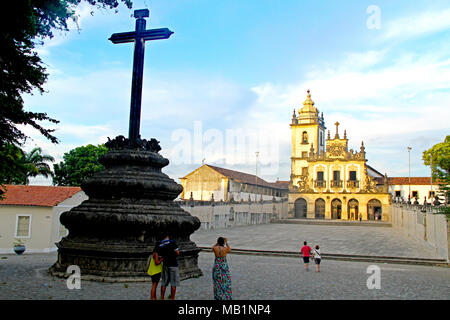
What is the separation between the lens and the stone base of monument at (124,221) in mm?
7398

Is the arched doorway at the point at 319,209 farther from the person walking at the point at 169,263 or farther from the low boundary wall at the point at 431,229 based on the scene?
the person walking at the point at 169,263

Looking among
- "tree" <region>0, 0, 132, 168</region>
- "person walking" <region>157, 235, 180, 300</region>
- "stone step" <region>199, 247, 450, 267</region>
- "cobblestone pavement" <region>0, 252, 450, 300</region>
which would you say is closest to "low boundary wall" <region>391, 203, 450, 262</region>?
"stone step" <region>199, 247, 450, 267</region>

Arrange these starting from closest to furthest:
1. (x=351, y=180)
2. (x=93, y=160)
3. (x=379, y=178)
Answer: (x=93, y=160), (x=351, y=180), (x=379, y=178)

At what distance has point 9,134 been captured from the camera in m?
6.62

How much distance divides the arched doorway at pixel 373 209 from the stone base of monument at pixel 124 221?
1768 inches

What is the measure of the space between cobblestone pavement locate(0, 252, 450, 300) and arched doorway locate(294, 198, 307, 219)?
4121cm

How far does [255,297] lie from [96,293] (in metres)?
2.69

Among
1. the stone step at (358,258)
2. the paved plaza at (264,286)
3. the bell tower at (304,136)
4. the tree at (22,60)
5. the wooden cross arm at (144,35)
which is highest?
the bell tower at (304,136)

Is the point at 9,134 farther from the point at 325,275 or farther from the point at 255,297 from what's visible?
the point at 325,275

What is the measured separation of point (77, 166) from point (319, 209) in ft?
104

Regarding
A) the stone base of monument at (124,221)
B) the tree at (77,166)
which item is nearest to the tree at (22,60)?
the stone base of monument at (124,221)

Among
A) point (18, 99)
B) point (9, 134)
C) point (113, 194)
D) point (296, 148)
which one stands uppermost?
point (296, 148)

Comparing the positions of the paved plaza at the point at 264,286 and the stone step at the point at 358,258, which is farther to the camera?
the stone step at the point at 358,258
